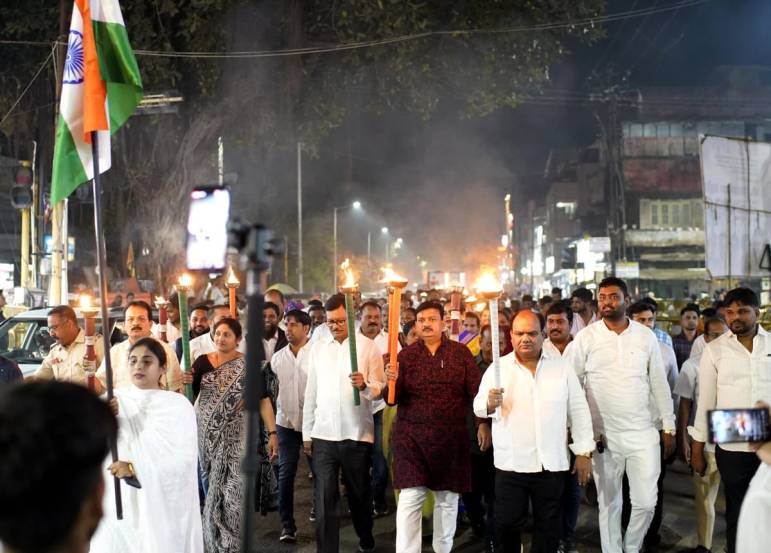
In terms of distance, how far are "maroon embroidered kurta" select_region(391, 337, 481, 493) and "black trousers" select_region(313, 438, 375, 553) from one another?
52 centimetres

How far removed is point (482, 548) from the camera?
293 inches

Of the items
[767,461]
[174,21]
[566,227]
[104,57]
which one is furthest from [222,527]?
[566,227]

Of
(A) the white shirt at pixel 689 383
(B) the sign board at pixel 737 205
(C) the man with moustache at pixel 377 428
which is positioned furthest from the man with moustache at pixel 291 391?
(B) the sign board at pixel 737 205

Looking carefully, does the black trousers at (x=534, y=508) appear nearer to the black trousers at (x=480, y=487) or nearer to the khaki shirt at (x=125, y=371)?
the black trousers at (x=480, y=487)

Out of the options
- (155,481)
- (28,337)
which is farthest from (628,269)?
(155,481)

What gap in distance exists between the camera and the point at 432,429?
21.2 ft

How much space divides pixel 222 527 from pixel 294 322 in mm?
2913

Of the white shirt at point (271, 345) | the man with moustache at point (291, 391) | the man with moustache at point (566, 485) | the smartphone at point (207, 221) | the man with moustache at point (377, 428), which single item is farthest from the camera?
the white shirt at point (271, 345)

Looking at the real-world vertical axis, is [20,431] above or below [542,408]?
above

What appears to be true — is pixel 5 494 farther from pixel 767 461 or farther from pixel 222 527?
pixel 222 527

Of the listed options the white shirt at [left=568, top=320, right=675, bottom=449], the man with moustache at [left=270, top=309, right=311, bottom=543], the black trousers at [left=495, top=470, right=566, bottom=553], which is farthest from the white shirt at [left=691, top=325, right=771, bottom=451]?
the man with moustache at [left=270, top=309, right=311, bottom=543]

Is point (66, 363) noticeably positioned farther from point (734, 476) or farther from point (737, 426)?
point (737, 426)

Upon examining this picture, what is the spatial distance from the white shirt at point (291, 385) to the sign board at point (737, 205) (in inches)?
230

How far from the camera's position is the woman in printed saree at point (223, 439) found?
617 cm
